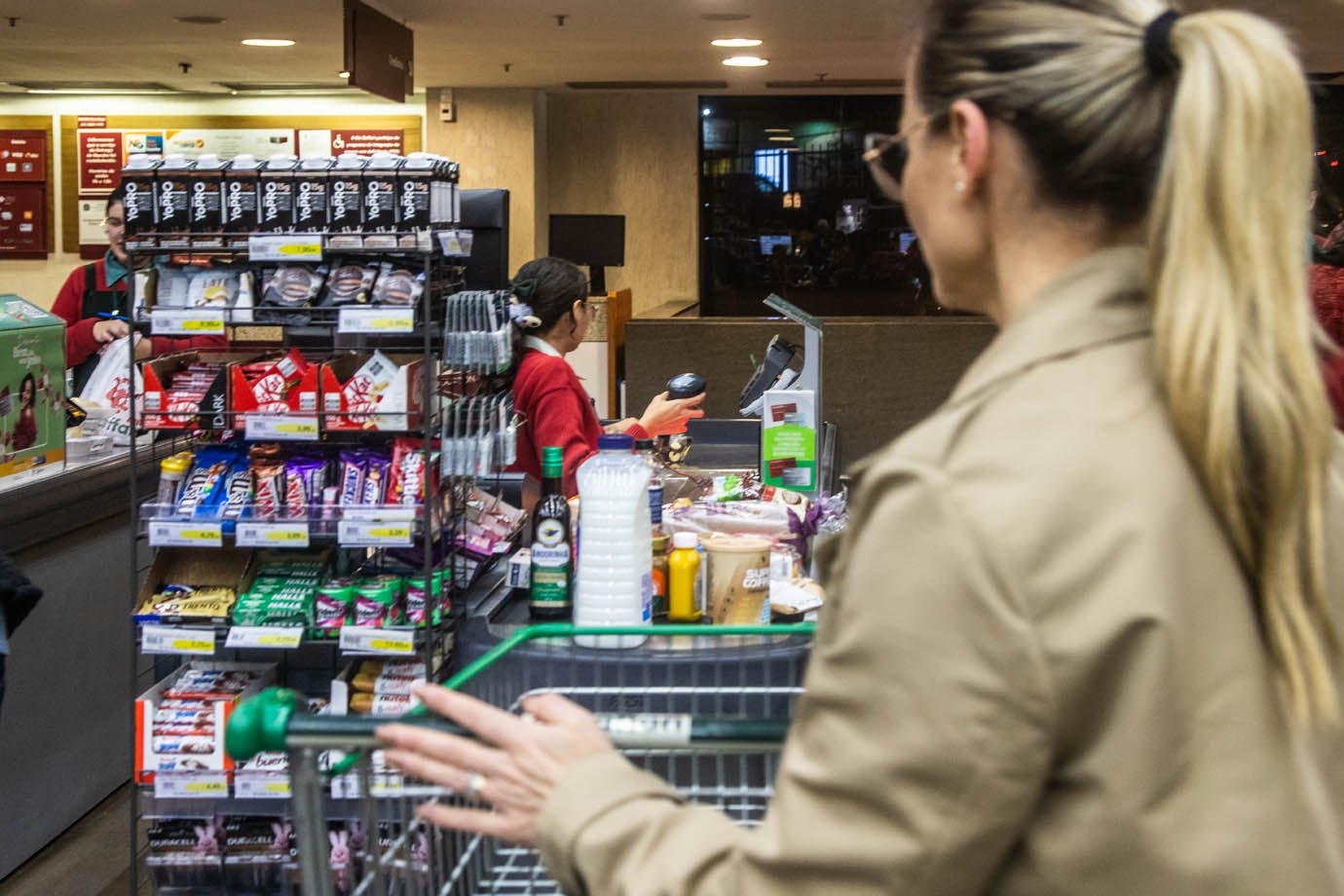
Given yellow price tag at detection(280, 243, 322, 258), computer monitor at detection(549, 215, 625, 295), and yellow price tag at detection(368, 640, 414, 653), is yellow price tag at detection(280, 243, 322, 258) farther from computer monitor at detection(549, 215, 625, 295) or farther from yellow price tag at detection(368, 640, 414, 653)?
computer monitor at detection(549, 215, 625, 295)

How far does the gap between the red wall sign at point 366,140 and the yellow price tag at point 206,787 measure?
10565 millimetres

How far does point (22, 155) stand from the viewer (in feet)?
43.0

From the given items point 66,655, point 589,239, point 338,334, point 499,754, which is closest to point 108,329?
point 66,655

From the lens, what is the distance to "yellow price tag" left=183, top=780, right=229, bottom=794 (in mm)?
2828

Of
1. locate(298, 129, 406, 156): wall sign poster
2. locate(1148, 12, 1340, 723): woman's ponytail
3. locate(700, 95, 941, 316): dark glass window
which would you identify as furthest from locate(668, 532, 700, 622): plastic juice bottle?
locate(700, 95, 941, 316): dark glass window

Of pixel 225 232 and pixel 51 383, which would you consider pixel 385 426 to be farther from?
pixel 51 383

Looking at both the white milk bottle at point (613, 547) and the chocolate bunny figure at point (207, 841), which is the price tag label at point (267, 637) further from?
the white milk bottle at point (613, 547)

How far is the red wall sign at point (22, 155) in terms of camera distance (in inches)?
514

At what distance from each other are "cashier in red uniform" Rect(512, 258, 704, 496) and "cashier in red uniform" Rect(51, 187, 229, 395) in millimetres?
1858

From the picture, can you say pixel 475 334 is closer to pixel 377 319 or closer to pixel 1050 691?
pixel 377 319

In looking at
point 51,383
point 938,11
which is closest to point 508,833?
point 938,11

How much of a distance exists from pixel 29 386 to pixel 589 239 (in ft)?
26.6

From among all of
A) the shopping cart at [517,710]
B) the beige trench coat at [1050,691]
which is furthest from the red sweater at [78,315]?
the beige trench coat at [1050,691]

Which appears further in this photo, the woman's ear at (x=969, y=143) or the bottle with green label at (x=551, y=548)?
the bottle with green label at (x=551, y=548)
